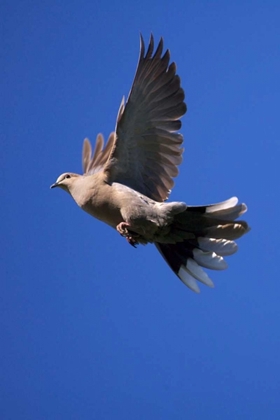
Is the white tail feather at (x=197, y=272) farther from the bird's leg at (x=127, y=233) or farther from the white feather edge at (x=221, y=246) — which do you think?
the bird's leg at (x=127, y=233)

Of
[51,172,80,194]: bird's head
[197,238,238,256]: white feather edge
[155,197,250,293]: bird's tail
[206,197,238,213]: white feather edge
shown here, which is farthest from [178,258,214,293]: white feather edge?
[51,172,80,194]: bird's head

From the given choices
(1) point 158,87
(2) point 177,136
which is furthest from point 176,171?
(1) point 158,87

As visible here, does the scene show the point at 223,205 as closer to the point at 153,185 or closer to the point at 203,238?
the point at 203,238

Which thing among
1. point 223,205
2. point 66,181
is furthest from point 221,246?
point 66,181

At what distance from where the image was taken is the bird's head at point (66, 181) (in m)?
7.14

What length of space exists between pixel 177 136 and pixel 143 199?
61cm

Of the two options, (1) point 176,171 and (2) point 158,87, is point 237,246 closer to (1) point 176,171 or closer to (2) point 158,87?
(1) point 176,171

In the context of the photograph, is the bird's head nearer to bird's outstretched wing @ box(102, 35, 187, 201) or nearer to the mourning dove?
the mourning dove

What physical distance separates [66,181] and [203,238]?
4.44ft

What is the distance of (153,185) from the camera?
6.80 metres

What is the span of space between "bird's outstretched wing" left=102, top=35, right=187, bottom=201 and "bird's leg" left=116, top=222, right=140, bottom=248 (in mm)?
371

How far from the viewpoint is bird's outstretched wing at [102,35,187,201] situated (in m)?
6.50

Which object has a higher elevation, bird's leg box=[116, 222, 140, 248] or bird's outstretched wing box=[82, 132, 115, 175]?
bird's outstretched wing box=[82, 132, 115, 175]

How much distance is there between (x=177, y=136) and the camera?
21.9 ft
